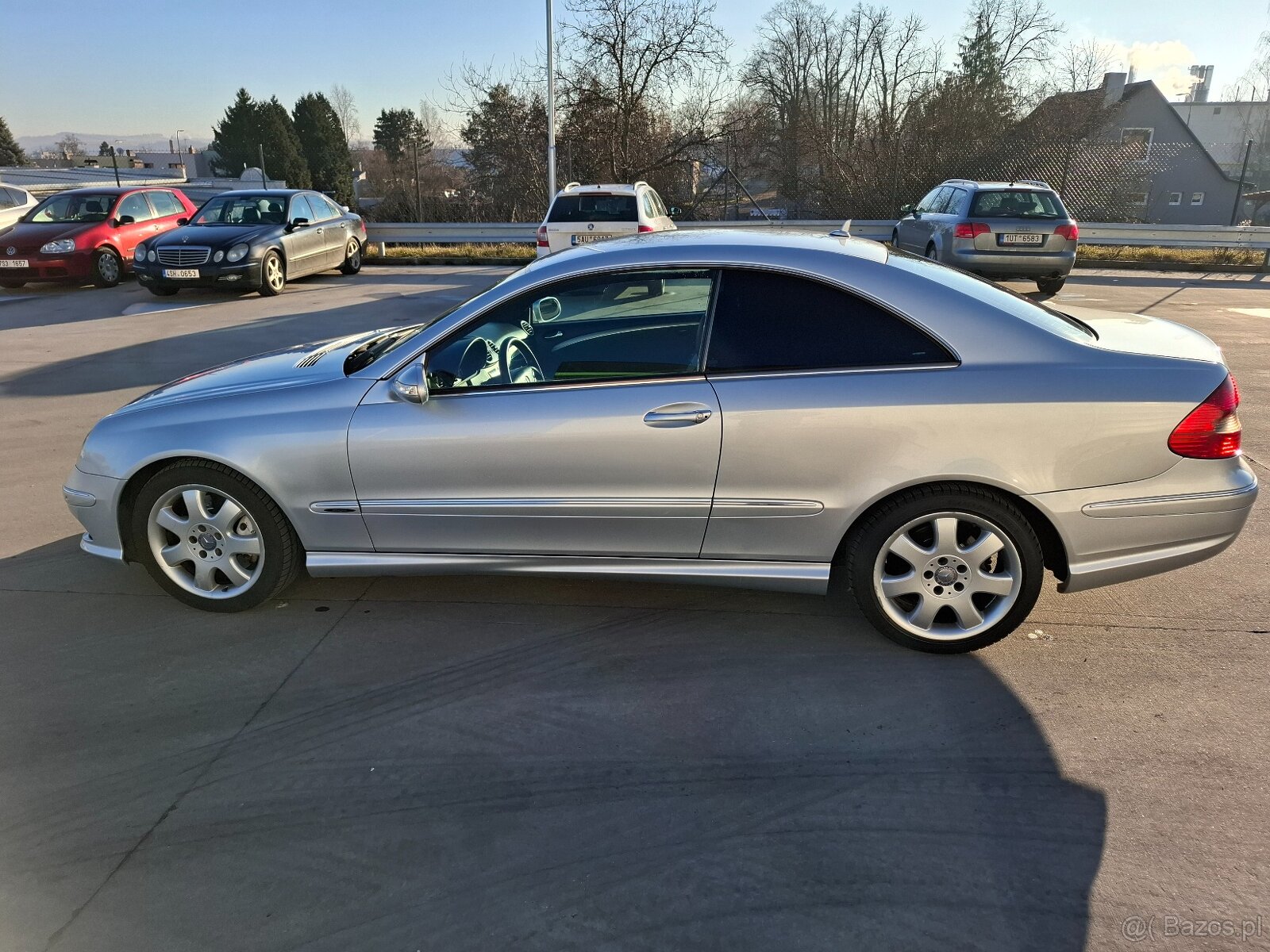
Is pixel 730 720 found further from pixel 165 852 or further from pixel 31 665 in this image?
pixel 31 665

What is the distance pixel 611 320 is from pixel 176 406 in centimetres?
192

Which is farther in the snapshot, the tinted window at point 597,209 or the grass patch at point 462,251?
the grass patch at point 462,251

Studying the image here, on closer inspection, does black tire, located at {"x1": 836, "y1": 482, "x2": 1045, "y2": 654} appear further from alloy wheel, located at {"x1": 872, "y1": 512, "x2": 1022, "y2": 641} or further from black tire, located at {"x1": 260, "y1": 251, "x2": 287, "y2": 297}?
black tire, located at {"x1": 260, "y1": 251, "x2": 287, "y2": 297}

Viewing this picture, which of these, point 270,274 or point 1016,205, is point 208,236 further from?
point 1016,205

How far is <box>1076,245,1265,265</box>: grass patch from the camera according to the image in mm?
18328

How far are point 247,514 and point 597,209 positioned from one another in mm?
9593

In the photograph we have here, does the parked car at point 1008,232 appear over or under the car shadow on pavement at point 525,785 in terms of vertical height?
over

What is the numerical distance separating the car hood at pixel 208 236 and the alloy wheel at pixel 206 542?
36.1 ft

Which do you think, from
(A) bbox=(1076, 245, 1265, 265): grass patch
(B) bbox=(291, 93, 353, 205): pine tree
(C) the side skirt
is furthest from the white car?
(B) bbox=(291, 93, 353, 205): pine tree

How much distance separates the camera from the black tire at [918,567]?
10.9 ft

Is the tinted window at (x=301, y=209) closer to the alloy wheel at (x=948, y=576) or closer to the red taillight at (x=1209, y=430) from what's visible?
the alloy wheel at (x=948, y=576)

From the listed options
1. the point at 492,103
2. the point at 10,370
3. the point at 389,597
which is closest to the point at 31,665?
the point at 389,597

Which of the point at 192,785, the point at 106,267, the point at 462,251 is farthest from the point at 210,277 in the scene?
the point at 192,785

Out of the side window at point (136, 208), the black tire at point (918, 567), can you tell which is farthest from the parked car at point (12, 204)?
the black tire at point (918, 567)
